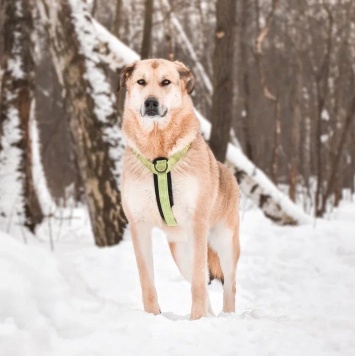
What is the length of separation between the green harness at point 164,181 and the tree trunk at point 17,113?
173 inches

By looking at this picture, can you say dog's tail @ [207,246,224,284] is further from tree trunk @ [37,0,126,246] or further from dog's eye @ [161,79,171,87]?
tree trunk @ [37,0,126,246]

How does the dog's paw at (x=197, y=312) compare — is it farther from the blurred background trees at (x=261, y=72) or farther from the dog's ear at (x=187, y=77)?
the blurred background trees at (x=261, y=72)

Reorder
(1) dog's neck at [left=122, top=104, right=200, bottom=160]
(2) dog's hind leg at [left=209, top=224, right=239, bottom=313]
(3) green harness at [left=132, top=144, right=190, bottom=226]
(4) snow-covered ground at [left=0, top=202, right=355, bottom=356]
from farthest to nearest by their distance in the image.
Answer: (2) dog's hind leg at [left=209, top=224, right=239, bottom=313]
(1) dog's neck at [left=122, top=104, right=200, bottom=160]
(3) green harness at [left=132, top=144, right=190, bottom=226]
(4) snow-covered ground at [left=0, top=202, right=355, bottom=356]

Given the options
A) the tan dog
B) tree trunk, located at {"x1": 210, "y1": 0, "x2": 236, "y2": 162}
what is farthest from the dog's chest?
tree trunk, located at {"x1": 210, "y1": 0, "x2": 236, "y2": 162}

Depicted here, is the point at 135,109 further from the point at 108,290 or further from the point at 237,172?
the point at 237,172

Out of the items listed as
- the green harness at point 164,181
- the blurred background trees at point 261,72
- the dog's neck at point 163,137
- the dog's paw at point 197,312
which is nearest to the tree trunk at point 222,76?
the blurred background trees at point 261,72

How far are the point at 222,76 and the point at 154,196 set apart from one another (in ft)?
15.1

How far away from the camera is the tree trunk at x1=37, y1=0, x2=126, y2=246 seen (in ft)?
22.0

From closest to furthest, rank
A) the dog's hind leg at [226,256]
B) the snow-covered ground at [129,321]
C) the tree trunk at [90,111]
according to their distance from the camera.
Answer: the snow-covered ground at [129,321], the dog's hind leg at [226,256], the tree trunk at [90,111]

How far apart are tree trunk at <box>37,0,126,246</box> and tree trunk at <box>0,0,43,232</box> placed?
31.7 inches

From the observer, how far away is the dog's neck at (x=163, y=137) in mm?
3799

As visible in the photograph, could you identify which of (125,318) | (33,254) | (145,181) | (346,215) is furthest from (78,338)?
(346,215)

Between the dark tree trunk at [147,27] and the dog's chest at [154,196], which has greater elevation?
the dark tree trunk at [147,27]

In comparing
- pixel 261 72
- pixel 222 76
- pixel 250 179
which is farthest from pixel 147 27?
pixel 261 72
